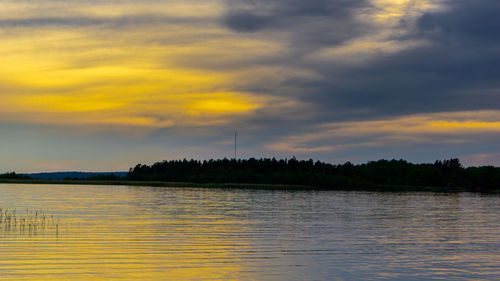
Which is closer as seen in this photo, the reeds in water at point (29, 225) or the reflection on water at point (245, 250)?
the reflection on water at point (245, 250)

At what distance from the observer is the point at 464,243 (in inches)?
1515

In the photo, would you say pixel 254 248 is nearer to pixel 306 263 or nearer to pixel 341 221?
pixel 306 263

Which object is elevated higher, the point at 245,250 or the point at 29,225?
the point at 29,225

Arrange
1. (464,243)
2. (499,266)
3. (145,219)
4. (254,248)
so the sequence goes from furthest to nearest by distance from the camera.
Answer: (145,219), (464,243), (254,248), (499,266)

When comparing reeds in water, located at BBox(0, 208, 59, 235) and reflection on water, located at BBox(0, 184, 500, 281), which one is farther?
reeds in water, located at BBox(0, 208, 59, 235)

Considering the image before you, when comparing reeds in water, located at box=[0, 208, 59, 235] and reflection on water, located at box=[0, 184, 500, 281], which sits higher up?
reeds in water, located at box=[0, 208, 59, 235]

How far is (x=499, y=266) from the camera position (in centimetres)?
2884

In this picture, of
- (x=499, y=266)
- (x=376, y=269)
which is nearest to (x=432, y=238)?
(x=499, y=266)

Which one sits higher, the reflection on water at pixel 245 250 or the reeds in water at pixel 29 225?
the reeds in water at pixel 29 225

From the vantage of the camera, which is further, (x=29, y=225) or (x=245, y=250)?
(x=29, y=225)

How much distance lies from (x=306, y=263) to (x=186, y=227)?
60.1ft

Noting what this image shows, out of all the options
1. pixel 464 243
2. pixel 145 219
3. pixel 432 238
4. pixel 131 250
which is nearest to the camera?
pixel 131 250

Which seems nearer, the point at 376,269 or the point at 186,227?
the point at 376,269

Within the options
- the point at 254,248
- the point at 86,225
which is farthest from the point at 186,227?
the point at 254,248
